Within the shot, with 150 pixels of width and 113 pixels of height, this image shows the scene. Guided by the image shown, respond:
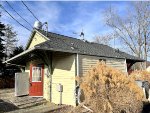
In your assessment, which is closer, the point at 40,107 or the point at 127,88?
the point at 127,88

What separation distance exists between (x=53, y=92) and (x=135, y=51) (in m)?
29.3

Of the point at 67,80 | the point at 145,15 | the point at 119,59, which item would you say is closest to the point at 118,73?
the point at 67,80

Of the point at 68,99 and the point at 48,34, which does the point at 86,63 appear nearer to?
the point at 68,99

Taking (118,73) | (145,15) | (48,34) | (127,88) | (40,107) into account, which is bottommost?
(40,107)

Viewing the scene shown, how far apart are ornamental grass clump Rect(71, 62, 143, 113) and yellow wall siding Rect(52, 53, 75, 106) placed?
12.0 ft

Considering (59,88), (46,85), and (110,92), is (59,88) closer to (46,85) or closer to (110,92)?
(46,85)

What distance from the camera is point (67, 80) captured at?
13.9 metres

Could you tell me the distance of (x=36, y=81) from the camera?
16078 millimetres

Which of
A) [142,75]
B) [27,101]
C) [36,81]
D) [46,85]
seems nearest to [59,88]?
[46,85]

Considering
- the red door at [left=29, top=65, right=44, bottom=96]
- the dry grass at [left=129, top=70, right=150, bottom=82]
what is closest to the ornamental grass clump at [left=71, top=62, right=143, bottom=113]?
the dry grass at [left=129, top=70, right=150, bottom=82]

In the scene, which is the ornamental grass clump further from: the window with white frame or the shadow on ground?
the window with white frame

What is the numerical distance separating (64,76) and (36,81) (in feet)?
9.44

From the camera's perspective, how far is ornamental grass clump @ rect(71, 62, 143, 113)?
31.0 feet

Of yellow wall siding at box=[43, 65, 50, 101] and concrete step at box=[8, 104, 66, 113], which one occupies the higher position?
yellow wall siding at box=[43, 65, 50, 101]
